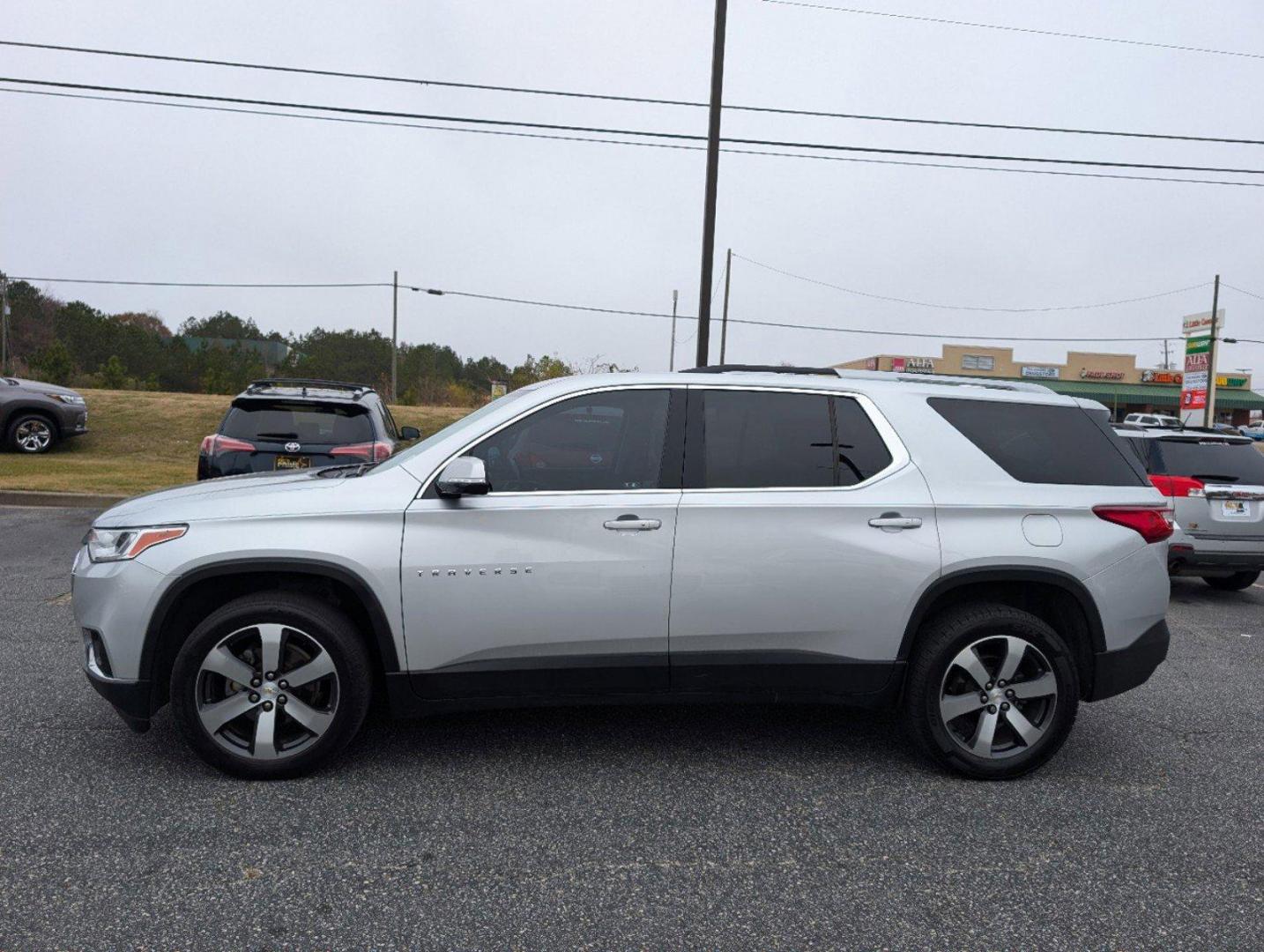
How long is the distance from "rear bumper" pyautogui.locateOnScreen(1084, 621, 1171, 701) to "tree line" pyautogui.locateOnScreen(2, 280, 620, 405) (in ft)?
131

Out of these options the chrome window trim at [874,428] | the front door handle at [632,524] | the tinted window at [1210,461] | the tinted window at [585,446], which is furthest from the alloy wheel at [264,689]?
the tinted window at [1210,461]

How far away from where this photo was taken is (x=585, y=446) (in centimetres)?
400

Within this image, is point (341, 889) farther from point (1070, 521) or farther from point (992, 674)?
point (1070, 521)

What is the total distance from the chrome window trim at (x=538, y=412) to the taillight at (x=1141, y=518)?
6.19 feet

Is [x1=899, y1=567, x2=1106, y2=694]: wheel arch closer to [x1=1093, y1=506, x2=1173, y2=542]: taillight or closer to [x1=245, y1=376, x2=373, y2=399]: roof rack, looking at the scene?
[x1=1093, y1=506, x2=1173, y2=542]: taillight

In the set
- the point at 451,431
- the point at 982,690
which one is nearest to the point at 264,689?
the point at 451,431

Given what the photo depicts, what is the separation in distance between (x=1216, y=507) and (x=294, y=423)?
26.5 ft

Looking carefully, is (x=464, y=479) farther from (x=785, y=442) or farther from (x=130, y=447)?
(x=130, y=447)

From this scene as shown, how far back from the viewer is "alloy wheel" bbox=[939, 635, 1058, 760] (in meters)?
3.92

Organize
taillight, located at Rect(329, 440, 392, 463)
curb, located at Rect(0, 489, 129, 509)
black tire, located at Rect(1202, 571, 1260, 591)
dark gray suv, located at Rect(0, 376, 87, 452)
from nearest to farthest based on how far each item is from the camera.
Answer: taillight, located at Rect(329, 440, 392, 463) < black tire, located at Rect(1202, 571, 1260, 591) < curb, located at Rect(0, 489, 129, 509) < dark gray suv, located at Rect(0, 376, 87, 452)

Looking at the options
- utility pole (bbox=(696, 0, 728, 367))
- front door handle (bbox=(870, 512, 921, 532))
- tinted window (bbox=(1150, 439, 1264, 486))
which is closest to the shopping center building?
utility pole (bbox=(696, 0, 728, 367))

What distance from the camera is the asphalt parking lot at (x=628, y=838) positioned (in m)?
2.77

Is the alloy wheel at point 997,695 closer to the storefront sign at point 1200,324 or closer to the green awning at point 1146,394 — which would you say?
the storefront sign at point 1200,324

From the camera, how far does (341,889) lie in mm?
2932
